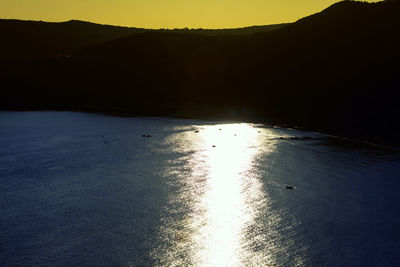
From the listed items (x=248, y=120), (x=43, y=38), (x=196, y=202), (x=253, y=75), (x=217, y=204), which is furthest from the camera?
(x=43, y=38)

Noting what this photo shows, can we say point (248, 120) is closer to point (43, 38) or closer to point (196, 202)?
point (196, 202)

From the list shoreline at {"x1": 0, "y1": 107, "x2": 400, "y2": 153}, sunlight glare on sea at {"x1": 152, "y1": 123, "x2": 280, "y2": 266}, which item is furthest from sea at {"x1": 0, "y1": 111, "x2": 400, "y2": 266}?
shoreline at {"x1": 0, "y1": 107, "x2": 400, "y2": 153}

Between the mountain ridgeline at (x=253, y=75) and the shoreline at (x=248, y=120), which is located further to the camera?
the mountain ridgeline at (x=253, y=75)

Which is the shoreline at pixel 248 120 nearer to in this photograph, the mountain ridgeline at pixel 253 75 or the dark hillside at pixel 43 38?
the mountain ridgeline at pixel 253 75

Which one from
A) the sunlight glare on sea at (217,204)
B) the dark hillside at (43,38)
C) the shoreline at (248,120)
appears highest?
the dark hillside at (43,38)

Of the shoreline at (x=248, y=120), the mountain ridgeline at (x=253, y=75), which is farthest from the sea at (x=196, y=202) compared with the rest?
the mountain ridgeline at (x=253, y=75)

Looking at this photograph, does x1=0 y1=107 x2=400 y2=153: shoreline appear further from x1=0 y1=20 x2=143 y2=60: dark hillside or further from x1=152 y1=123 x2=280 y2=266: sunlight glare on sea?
x1=0 y1=20 x2=143 y2=60: dark hillside

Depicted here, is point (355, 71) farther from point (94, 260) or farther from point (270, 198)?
point (94, 260)

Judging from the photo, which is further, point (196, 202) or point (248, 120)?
point (248, 120)

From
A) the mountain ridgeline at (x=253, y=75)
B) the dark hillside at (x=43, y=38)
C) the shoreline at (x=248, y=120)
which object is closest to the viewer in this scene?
the shoreline at (x=248, y=120)

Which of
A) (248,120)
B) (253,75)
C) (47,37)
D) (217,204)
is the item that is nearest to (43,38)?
(47,37)
